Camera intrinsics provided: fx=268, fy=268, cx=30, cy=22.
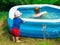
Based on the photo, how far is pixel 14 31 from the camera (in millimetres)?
6770

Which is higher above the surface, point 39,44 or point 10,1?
point 10,1

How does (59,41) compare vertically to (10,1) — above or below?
below

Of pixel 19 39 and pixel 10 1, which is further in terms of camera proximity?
pixel 10 1

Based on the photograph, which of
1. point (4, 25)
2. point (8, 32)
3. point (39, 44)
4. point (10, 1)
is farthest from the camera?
point (10, 1)

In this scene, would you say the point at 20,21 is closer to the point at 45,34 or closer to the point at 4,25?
the point at 45,34

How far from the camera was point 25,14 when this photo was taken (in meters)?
9.01

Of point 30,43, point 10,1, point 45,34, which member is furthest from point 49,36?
point 10,1

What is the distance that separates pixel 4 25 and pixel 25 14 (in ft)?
3.88

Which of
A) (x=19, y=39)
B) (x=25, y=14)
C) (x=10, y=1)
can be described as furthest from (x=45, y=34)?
(x=10, y=1)

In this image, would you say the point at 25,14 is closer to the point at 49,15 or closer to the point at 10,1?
the point at 49,15

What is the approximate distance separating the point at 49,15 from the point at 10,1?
2.24 meters

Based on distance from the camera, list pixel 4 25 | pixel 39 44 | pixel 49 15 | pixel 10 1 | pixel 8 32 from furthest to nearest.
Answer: pixel 10 1 < pixel 49 15 < pixel 4 25 < pixel 8 32 < pixel 39 44

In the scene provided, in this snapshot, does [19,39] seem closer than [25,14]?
Yes

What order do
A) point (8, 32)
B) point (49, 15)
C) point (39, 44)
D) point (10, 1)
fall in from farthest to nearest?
point (10, 1) < point (49, 15) < point (8, 32) < point (39, 44)
